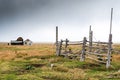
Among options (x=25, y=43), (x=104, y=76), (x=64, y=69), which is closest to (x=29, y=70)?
(x=64, y=69)

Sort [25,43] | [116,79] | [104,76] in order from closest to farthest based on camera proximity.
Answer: [116,79] < [104,76] < [25,43]

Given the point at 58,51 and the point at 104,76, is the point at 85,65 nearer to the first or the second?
the point at 104,76

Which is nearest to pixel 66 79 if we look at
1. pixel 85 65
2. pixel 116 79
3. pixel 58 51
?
pixel 116 79

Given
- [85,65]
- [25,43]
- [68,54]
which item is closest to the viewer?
[85,65]

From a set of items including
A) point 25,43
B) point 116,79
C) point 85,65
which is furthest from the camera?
point 25,43

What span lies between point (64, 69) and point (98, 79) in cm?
345

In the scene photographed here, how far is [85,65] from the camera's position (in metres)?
19.7

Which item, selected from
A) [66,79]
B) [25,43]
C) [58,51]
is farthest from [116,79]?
[25,43]

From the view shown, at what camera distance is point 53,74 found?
1525cm

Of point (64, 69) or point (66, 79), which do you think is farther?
point (64, 69)

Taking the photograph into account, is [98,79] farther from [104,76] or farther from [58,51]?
[58,51]

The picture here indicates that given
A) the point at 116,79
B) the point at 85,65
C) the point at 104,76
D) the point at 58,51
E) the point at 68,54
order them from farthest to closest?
1. the point at 58,51
2. the point at 68,54
3. the point at 85,65
4. the point at 104,76
5. the point at 116,79

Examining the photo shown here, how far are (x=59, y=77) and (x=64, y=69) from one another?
96.6 inches

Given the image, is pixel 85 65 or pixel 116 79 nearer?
pixel 116 79
